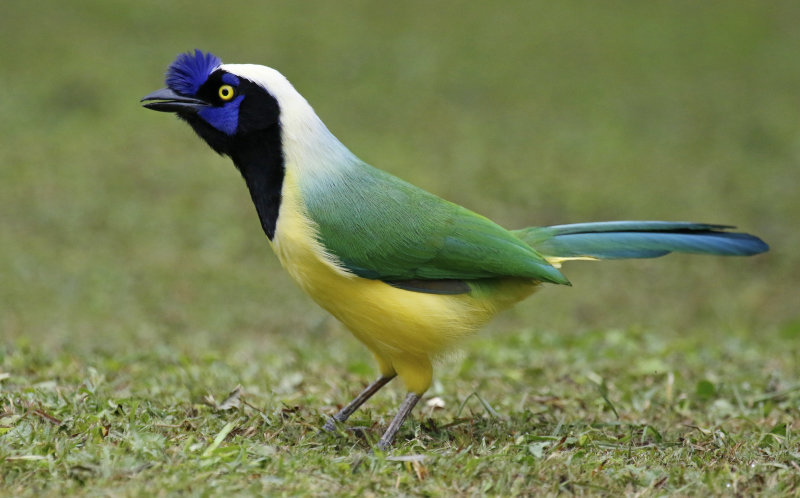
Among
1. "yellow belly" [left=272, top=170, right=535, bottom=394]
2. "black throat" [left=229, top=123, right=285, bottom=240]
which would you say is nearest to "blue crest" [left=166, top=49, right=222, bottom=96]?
"black throat" [left=229, top=123, right=285, bottom=240]

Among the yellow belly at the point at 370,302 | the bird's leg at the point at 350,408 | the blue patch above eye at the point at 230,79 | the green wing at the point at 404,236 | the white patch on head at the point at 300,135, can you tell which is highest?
the blue patch above eye at the point at 230,79

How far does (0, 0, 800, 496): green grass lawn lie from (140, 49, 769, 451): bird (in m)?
0.52

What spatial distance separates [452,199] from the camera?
10.4 m

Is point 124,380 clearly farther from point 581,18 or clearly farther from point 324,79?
point 581,18

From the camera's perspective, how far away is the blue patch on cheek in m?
4.42

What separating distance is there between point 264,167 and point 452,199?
610 centimetres

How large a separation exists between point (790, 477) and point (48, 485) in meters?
2.84

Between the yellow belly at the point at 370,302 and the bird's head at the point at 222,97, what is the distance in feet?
1.06

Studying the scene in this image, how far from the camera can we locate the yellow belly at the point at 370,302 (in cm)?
422

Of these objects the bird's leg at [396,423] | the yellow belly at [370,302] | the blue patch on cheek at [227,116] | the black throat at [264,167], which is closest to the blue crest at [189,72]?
the blue patch on cheek at [227,116]

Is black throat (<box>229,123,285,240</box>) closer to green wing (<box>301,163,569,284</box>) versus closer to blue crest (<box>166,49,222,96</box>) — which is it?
green wing (<box>301,163,569,284</box>)

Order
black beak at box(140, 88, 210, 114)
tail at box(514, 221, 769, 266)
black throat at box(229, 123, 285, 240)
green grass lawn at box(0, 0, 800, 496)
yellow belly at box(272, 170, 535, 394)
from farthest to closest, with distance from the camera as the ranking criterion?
tail at box(514, 221, 769, 266) < black beak at box(140, 88, 210, 114) < black throat at box(229, 123, 285, 240) < yellow belly at box(272, 170, 535, 394) < green grass lawn at box(0, 0, 800, 496)

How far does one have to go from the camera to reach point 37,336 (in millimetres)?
7223

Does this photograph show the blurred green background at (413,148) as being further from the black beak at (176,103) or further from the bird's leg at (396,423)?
the black beak at (176,103)
